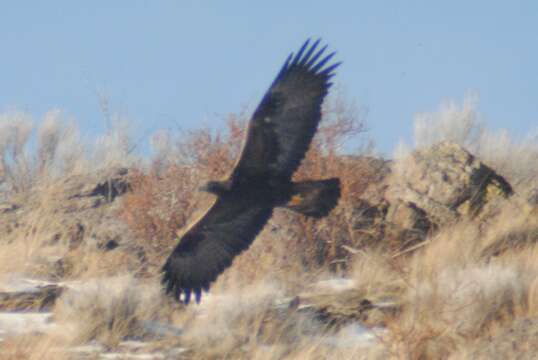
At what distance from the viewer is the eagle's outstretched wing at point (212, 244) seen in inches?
380

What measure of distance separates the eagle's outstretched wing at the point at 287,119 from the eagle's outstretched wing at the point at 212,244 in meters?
0.45

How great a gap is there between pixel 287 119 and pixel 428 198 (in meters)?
2.78

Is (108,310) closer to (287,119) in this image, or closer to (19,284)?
(19,284)

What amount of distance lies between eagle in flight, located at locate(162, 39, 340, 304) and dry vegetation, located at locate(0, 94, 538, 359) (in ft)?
0.89

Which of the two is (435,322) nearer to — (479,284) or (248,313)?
(479,284)

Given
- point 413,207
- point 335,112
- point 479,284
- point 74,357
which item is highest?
point 335,112

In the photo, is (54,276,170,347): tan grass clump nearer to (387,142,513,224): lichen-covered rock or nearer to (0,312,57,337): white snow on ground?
(0,312,57,337): white snow on ground

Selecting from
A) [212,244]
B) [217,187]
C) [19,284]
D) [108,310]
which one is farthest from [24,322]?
[217,187]

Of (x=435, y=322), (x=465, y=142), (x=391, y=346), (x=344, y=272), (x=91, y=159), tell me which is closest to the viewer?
(x=391, y=346)

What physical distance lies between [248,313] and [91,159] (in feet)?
34.3

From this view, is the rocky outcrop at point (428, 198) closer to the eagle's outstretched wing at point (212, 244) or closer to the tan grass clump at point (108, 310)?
the eagle's outstretched wing at point (212, 244)

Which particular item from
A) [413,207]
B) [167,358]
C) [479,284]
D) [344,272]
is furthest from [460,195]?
[167,358]

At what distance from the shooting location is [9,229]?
12828 millimetres

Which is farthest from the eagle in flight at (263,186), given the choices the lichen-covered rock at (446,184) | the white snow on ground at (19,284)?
the lichen-covered rock at (446,184)
